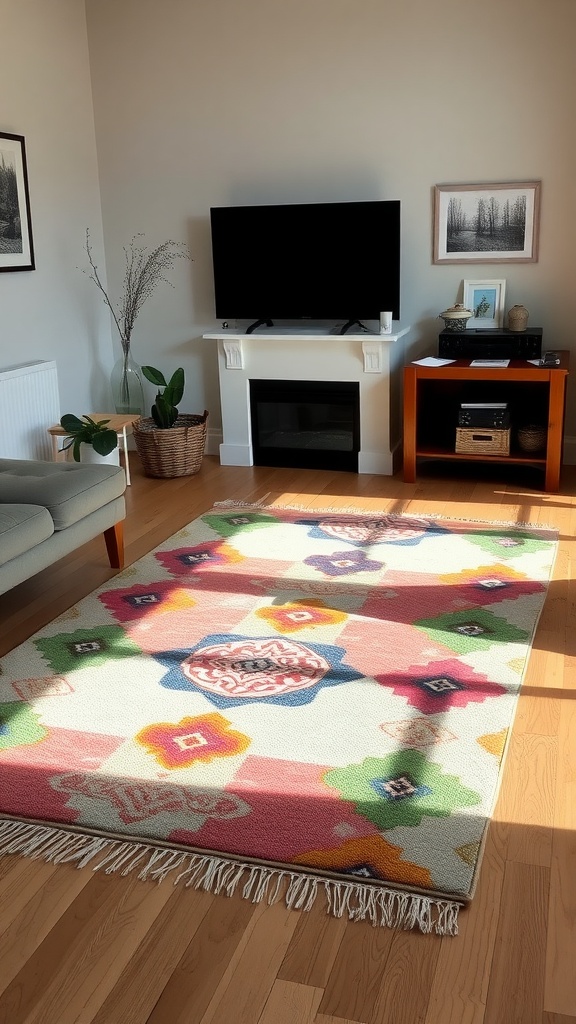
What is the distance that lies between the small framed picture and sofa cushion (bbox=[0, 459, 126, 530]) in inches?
90.9

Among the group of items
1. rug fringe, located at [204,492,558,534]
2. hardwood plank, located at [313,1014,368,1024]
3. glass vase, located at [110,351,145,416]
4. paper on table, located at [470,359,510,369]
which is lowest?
hardwood plank, located at [313,1014,368,1024]

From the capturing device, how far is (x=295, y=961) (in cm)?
172

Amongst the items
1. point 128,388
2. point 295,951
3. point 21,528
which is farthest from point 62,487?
point 128,388

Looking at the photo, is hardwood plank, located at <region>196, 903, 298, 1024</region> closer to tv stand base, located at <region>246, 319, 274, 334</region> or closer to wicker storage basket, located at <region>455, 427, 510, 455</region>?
wicker storage basket, located at <region>455, 427, 510, 455</region>

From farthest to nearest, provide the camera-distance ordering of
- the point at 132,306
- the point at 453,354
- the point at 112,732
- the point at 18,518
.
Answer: the point at 132,306, the point at 453,354, the point at 18,518, the point at 112,732

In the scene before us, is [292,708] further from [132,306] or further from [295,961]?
[132,306]

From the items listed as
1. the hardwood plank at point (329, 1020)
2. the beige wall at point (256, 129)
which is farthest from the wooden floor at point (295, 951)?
the beige wall at point (256, 129)

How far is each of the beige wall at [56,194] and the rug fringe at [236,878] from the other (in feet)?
10.4

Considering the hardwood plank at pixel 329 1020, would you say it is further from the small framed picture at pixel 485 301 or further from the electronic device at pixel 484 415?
the small framed picture at pixel 485 301

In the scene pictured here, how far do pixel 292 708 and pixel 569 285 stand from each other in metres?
3.19

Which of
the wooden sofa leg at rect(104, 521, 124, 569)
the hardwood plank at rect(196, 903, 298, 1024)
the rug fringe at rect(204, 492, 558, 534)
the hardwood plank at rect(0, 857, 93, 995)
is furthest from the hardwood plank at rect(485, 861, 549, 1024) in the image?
the rug fringe at rect(204, 492, 558, 534)

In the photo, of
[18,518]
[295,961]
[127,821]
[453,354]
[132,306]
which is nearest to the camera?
[295,961]

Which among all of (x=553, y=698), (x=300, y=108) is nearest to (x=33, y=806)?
(x=553, y=698)

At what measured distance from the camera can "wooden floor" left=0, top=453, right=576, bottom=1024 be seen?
1.62 m
